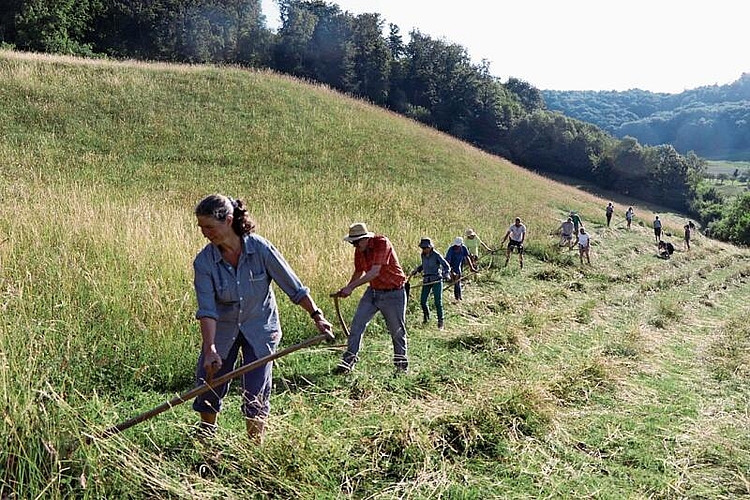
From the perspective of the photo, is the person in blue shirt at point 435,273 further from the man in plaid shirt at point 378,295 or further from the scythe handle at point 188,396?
the scythe handle at point 188,396

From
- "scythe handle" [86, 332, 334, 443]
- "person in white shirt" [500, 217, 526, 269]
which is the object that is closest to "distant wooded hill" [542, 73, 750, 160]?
"person in white shirt" [500, 217, 526, 269]

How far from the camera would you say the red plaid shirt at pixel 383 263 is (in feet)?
17.7

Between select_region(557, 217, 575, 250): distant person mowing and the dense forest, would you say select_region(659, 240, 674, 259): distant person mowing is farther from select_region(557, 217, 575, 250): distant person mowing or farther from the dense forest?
the dense forest

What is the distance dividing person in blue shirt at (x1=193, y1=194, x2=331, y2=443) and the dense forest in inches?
1911

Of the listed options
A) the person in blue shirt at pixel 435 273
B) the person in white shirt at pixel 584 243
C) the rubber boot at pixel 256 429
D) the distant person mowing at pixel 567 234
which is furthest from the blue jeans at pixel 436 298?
the distant person mowing at pixel 567 234

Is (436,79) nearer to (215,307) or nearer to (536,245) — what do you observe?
(536,245)

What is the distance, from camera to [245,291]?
10.6 ft

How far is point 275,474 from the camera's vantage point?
3.11m

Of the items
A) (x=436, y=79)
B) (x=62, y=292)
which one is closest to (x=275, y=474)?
(x=62, y=292)

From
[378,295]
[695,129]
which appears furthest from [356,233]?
[695,129]

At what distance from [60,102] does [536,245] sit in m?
17.0

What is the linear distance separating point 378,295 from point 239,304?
2.51 m

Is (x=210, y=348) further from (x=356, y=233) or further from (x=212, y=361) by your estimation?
Result: (x=356, y=233)

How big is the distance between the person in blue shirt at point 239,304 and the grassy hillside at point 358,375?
0.23 meters
